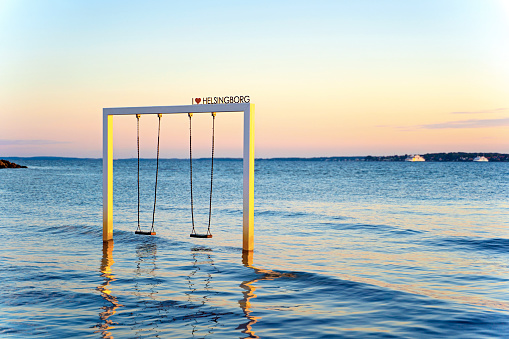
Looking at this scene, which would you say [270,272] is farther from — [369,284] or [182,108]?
[182,108]

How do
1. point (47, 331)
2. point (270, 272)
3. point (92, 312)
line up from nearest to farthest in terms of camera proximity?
point (47, 331) → point (92, 312) → point (270, 272)

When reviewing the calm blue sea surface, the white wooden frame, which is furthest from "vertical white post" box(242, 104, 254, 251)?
the calm blue sea surface

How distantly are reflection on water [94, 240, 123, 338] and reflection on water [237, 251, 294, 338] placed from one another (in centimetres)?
194

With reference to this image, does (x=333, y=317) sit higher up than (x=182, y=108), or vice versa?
(x=182, y=108)

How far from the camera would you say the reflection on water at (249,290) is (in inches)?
301

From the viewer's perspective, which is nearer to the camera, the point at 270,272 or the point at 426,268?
the point at 270,272

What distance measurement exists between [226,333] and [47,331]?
101 inches

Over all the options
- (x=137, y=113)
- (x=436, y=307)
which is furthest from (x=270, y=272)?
(x=137, y=113)

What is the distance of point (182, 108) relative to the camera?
42.2 feet

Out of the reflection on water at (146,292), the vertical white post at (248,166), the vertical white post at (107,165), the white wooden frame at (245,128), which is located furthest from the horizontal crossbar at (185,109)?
the reflection on water at (146,292)

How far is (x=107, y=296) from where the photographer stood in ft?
29.9

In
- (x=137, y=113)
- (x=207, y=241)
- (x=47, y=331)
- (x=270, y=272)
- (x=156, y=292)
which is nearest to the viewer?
(x=47, y=331)

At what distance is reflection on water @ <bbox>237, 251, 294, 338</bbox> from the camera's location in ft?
25.1

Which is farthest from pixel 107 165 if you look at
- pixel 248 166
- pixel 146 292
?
pixel 146 292
